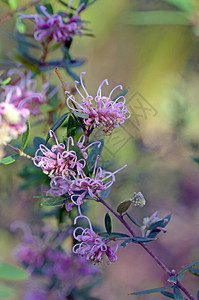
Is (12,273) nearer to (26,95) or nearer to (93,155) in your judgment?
(93,155)

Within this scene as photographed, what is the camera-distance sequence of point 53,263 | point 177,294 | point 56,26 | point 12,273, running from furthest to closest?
point 53,263
point 56,26
point 177,294
point 12,273

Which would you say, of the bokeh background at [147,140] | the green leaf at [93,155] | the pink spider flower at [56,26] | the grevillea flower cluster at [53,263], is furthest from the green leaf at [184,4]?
the grevillea flower cluster at [53,263]

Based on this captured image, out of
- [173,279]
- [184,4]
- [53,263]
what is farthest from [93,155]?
[184,4]

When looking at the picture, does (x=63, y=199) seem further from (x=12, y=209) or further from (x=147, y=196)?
(x=147, y=196)

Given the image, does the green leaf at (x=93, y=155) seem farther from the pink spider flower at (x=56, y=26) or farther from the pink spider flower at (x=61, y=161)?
the pink spider flower at (x=56, y=26)

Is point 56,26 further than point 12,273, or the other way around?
point 56,26

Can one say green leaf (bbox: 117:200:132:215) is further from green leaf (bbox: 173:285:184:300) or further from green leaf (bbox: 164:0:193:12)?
green leaf (bbox: 164:0:193:12)

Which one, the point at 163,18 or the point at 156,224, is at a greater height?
the point at 163,18
